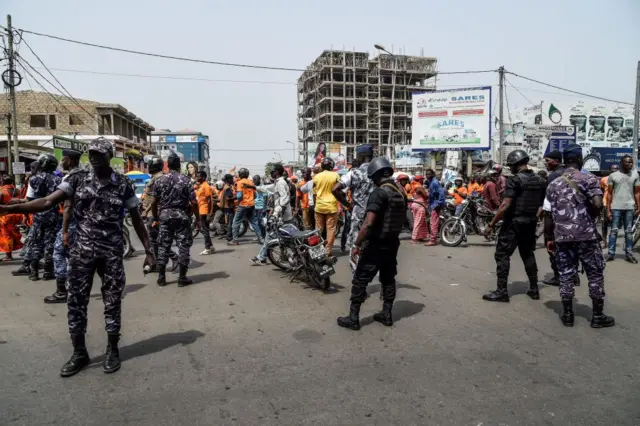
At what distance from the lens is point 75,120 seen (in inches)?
1454

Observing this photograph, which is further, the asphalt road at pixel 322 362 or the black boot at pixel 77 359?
the black boot at pixel 77 359

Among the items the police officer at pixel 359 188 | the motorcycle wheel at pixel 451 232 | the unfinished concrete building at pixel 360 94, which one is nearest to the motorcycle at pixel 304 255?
the police officer at pixel 359 188

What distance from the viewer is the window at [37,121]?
37.3m

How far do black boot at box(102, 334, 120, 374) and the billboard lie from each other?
89.7 ft

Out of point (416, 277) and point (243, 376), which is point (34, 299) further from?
point (416, 277)

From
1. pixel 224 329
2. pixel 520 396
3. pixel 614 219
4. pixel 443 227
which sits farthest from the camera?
pixel 443 227

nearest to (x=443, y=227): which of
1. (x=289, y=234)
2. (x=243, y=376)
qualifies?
(x=289, y=234)

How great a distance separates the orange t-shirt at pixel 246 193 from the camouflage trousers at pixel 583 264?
22.0ft

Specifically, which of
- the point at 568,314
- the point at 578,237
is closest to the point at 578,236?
the point at 578,237

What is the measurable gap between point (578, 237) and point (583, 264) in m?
0.29

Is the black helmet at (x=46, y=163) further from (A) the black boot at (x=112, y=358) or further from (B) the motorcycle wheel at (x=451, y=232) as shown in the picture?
(B) the motorcycle wheel at (x=451, y=232)

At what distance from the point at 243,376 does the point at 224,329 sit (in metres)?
1.21

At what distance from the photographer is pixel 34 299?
19.6 feet

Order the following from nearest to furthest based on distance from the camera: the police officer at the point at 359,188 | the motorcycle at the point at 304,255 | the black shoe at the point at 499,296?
the black shoe at the point at 499,296 → the motorcycle at the point at 304,255 → the police officer at the point at 359,188
